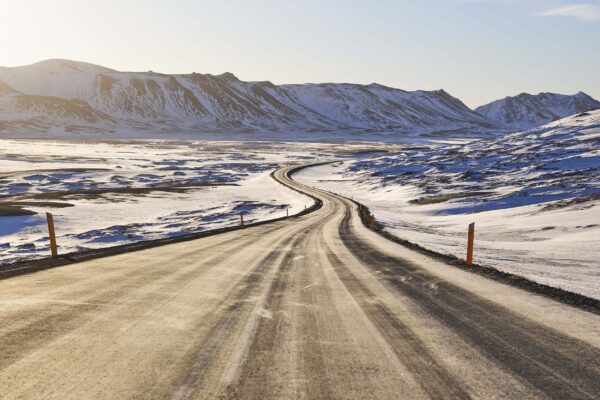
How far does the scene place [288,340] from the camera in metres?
4.71

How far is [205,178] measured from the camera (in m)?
87.4

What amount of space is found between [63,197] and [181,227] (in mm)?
26430

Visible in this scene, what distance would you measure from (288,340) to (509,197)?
153 feet

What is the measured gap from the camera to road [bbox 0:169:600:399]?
3680 mm

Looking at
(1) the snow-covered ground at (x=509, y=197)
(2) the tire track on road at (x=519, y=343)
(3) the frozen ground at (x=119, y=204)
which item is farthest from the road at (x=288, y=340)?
(3) the frozen ground at (x=119, y=204)

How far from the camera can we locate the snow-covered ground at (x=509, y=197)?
1296cm

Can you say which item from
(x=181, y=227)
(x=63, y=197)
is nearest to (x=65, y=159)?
(x=63, y=197)

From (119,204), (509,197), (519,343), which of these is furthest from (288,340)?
(119,204)

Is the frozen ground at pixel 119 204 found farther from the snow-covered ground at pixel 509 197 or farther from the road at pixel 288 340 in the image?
the road at pixel 288 340

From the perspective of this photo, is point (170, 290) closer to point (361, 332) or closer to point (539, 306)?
point (361, 332)

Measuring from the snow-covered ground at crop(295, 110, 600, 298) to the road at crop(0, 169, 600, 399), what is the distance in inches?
112

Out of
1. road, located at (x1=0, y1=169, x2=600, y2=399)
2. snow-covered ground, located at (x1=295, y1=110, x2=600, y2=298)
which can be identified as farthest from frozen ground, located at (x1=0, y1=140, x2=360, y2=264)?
road, located at (x1=0, y1=169, x2=600, y2=399)

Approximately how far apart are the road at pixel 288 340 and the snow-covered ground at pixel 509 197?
2.84 m

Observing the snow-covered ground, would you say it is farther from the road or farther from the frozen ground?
the frozen ground
